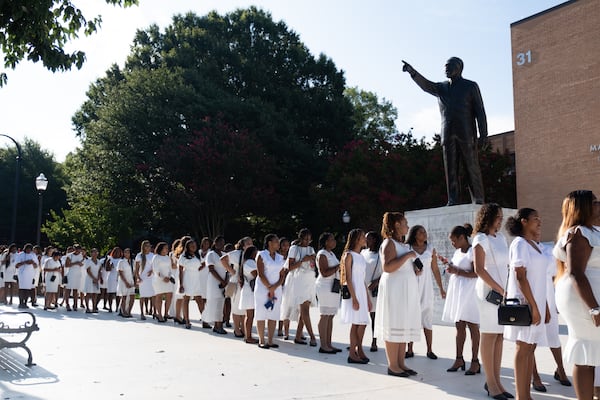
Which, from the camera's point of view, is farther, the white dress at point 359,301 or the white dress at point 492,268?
the white dress at point 359,301

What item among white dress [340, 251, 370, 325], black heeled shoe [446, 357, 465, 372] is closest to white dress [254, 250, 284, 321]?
white dress [340, 251, 370, 325]

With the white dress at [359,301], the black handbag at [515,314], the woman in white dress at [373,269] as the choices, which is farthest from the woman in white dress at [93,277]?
the black handbag at [515,314]

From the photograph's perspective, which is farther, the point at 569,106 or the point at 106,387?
the point at 569,106

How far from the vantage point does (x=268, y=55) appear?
119ft

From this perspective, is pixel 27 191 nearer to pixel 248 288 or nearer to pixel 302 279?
pixel 248 288

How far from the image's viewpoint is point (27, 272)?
18.2m

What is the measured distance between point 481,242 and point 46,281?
49.7 ft

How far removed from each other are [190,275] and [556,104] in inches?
716

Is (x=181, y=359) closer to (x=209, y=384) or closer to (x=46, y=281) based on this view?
(x=209, y=384)

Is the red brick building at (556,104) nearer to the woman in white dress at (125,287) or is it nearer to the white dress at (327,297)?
the woman in white dress at (125,287)

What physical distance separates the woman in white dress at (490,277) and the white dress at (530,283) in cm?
51

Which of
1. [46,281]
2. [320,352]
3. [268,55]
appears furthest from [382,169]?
[320,352]

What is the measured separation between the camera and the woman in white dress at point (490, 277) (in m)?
6.07

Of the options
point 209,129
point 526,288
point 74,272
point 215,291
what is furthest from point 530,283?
point 209,129
